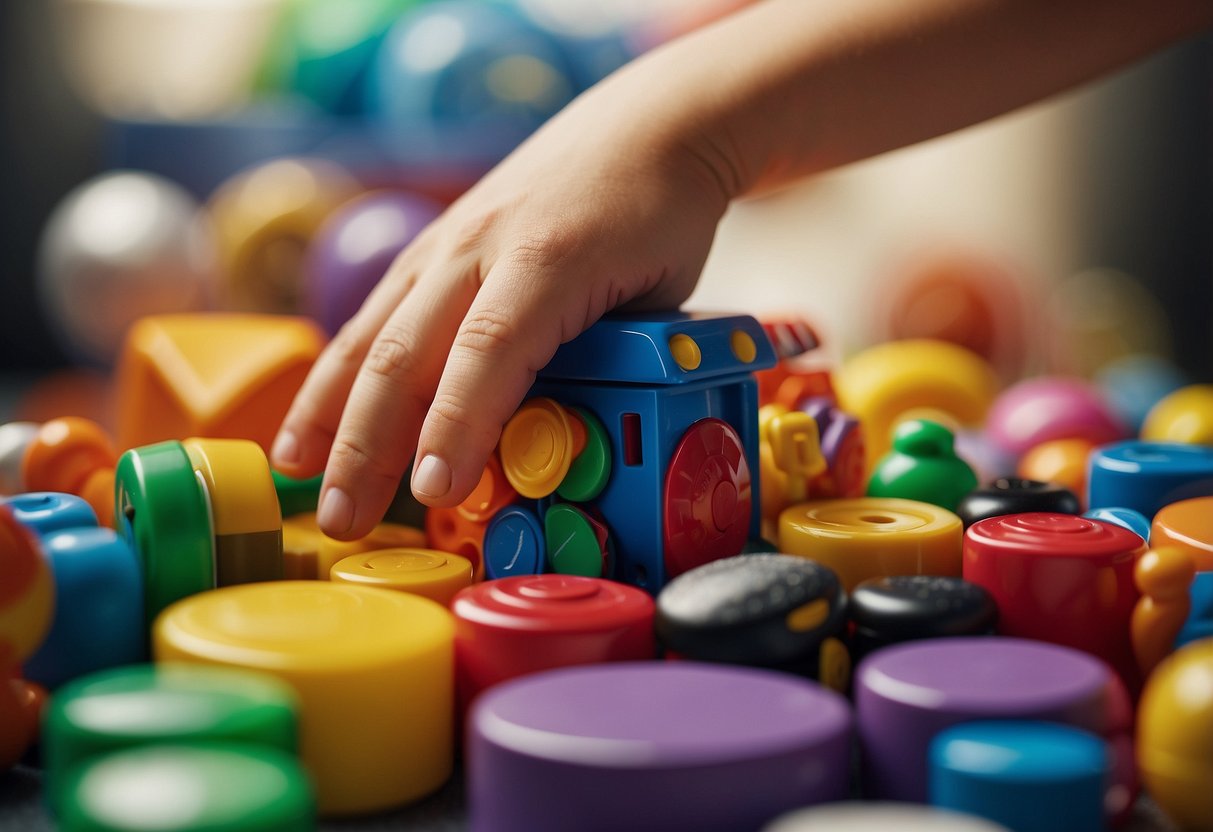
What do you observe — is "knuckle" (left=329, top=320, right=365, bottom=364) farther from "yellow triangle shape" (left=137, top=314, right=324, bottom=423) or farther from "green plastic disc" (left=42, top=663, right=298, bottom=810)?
"green plastic disc" (left=42, top=663, right=298, bottom=810)

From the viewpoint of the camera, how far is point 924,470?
2.49 ft

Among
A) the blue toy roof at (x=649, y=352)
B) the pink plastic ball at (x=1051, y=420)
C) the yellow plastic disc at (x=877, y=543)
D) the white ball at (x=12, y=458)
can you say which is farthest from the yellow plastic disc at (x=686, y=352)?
the pink plastic ball at (x=1051, y=420)

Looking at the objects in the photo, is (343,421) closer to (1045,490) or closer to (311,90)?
(1045,490)

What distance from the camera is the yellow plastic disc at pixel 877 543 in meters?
0.62

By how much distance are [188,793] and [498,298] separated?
0.36 m

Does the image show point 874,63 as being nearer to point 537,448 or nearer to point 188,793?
point 537,448

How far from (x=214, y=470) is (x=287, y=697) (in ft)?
0.65

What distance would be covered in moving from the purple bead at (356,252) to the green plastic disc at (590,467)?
94 centimetres

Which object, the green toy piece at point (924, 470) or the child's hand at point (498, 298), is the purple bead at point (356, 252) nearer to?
the child's hand at point (498, 298)

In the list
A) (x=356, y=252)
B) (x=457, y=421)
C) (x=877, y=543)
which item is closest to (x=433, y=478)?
(x=457, y=421)

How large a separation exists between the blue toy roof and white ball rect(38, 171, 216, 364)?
1.43m

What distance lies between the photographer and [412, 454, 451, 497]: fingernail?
0.65m

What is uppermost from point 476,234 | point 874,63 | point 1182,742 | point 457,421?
point 874,63

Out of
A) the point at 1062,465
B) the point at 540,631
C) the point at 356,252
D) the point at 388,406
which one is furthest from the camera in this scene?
the point at 356,252
